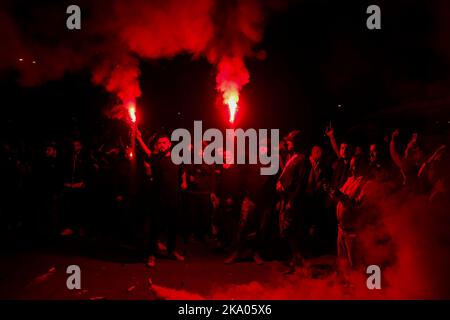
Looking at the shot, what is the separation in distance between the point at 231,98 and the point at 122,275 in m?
3.79

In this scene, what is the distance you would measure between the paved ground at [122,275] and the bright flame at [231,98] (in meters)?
2.75

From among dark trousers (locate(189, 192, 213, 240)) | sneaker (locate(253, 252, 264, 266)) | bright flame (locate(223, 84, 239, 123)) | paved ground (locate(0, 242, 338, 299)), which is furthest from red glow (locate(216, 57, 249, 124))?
paved ground (locate(0, 242, 338, 299))

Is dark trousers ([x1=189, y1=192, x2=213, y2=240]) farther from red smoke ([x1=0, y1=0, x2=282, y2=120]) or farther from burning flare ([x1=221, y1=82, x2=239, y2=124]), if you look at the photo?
red smoke ([x1=0, y1=0, x2=282, y2=120])

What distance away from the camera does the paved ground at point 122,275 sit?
598cm

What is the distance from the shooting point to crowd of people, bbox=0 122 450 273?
6.81m

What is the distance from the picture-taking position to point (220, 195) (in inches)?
296

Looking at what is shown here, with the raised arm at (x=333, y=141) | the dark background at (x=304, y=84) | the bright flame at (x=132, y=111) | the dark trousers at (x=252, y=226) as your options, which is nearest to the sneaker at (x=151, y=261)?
the dark trousers at (x=252, y=226)

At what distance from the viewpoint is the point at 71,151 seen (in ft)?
25.8

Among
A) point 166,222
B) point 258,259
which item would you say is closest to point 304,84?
point 258,259

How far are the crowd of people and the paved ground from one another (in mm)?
283

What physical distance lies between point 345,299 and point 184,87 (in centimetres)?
514

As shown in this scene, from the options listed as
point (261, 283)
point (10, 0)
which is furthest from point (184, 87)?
point (261, 283)

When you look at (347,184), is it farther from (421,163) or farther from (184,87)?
(184,87)
